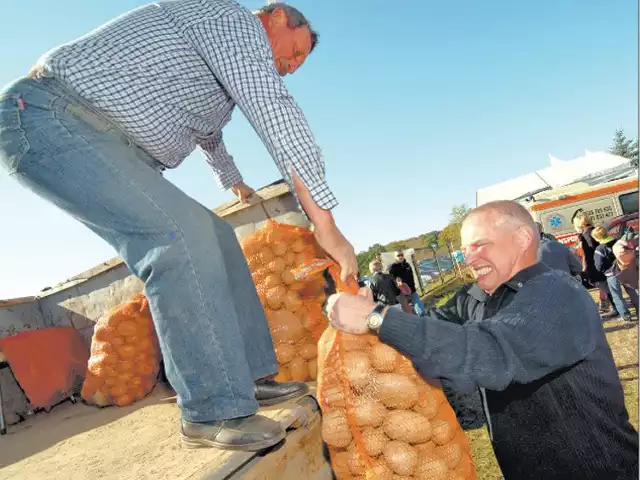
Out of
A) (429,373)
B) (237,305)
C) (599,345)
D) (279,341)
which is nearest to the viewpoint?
(429,373)

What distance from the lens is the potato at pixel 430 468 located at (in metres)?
1.49

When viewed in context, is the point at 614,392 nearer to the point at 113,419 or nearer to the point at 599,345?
the point at 599,345

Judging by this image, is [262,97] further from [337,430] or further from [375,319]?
[337,430]

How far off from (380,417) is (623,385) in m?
3.60

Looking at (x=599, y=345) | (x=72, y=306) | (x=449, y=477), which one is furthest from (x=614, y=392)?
(x=72, y=306)

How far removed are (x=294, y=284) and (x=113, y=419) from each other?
1.48m

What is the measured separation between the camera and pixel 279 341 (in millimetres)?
2424

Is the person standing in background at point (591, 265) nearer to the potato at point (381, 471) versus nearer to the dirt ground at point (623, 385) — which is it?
the dirt ground at point (623, 385)

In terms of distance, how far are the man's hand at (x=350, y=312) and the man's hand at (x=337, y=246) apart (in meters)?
0.11

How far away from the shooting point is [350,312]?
1378mm

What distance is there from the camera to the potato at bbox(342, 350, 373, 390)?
5.04 feet

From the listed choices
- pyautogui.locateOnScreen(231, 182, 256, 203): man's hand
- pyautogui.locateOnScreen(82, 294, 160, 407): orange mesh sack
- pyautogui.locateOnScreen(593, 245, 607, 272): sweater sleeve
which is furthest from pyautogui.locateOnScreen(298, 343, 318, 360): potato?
pyautogui.locateOnScreen(593, 245, 607, 272): sweater sleeve

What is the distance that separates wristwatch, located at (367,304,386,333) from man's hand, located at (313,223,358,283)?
0.21 metres

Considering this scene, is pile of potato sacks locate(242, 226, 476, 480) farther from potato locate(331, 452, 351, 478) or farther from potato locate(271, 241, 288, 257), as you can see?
potato locate(271, 241, 288, 257)
